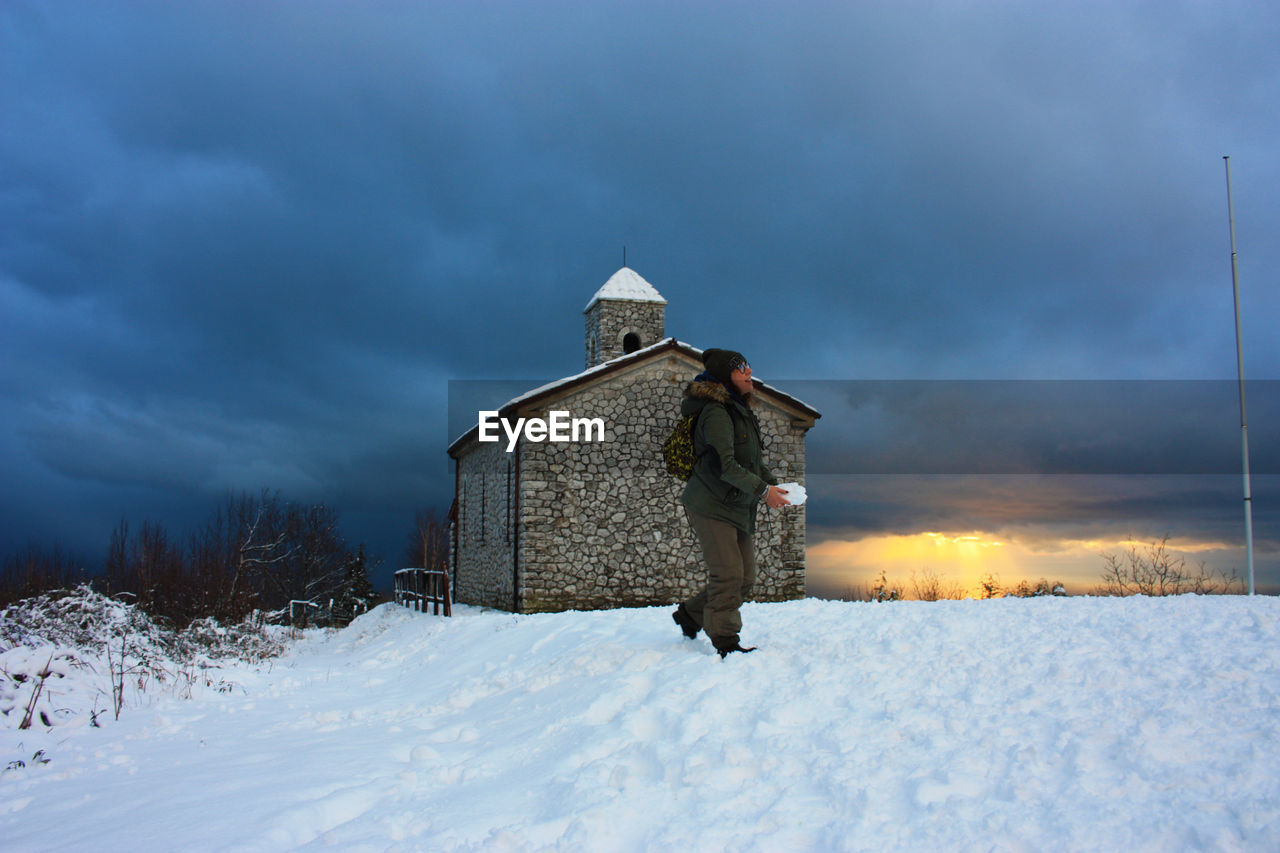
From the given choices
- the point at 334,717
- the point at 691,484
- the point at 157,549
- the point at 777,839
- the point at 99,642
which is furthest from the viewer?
the point at 157,549

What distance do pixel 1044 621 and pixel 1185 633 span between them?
103 cm

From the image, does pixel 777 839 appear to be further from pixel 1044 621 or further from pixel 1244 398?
pixel 1244 398

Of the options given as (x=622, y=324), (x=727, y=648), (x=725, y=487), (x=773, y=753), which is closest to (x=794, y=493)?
(x=725, y=487)

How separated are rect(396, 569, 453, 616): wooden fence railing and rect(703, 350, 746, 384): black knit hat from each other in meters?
13.0

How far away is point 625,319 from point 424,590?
9.21 metres

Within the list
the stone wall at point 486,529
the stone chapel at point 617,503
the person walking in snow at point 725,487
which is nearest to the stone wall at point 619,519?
the stone chapel at point 617,503

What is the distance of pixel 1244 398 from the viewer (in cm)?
1153

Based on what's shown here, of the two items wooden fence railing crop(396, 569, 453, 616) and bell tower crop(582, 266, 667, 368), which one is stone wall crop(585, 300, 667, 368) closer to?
bell tower crop(582, 266, 667, 368)

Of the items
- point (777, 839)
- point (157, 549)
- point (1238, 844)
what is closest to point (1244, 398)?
point (1238, 844)

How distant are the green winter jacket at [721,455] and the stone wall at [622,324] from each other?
1606 cm

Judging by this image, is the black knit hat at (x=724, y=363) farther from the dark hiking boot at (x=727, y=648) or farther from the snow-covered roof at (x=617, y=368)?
the snow-covered roof at (x=617, y=368)

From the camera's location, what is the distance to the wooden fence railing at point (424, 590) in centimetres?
1839

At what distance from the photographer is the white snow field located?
3.48 m

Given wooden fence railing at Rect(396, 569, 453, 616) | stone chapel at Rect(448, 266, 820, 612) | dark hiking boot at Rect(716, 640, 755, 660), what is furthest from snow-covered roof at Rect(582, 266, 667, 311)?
dark hiking boot at Rect(716, 640, 755, 660)
